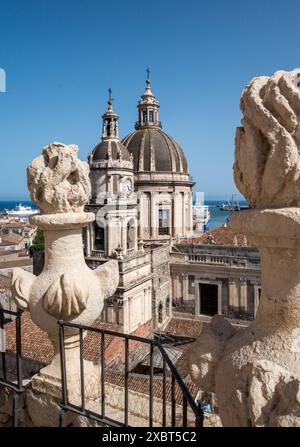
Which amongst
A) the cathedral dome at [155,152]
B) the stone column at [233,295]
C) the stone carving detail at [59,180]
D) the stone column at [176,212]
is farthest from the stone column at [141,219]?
the stone carving detail at [59,180]

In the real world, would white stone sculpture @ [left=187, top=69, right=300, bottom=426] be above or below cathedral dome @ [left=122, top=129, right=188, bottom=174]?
below

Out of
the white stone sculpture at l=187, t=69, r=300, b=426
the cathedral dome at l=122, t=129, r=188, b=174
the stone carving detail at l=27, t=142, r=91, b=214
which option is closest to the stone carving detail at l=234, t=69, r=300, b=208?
the white stone sculpture at l=187, t=69, r=300, b=426

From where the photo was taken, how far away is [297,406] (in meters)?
1.99

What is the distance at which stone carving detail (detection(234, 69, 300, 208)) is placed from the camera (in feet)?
7.56

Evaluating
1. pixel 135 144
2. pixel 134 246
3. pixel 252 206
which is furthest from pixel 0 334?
pixel 135 144

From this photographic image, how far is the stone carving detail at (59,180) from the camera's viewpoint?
4.19 meters

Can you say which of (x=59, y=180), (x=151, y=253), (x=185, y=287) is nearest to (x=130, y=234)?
(x=151, y=253)

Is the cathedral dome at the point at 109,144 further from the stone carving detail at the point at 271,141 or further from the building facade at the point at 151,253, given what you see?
the stone carving detail at the point at 271,141

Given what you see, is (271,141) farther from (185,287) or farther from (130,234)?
(185,287)

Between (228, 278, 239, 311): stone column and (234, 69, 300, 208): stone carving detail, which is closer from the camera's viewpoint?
(234, 69, 300, 208): stone carving detail

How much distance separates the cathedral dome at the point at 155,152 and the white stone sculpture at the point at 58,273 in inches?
951

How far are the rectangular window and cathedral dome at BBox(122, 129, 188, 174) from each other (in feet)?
11.4

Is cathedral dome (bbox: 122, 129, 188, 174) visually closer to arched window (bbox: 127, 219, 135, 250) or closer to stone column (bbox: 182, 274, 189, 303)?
arched window (bbox: 127, 219, 135, 250)

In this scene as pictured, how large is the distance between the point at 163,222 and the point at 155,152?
5748 mm
